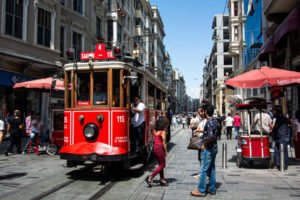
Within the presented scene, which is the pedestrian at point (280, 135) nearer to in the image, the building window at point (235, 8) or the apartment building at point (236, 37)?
the apartment building at point (236, 37)

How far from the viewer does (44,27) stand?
71.7ft

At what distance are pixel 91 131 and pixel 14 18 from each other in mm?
12746

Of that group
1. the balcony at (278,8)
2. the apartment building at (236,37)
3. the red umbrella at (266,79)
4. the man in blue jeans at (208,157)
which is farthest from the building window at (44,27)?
the apartment building at (236,37)

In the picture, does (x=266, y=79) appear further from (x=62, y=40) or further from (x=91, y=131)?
(x=62, y=40)

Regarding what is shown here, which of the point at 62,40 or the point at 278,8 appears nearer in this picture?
the point at 278,8

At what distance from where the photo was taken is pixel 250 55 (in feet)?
105

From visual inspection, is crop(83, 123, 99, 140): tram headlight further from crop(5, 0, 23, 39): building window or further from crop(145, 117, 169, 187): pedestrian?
crop(5, 0, 23, 39): building window

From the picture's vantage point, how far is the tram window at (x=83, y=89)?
29.8ft

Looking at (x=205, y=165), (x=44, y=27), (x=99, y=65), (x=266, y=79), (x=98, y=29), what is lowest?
(x=205, y=165)

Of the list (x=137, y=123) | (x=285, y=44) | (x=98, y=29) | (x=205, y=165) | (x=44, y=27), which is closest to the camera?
(x=205, y=165)

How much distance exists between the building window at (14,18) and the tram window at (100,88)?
11351 mm

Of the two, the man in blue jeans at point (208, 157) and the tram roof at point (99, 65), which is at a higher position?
the tram roof at point (99, 65)

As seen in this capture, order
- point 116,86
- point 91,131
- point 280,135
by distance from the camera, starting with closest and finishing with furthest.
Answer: point 91,131, point 116,86, point 280,135

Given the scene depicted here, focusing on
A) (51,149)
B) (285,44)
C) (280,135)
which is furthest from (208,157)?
(285,44)
